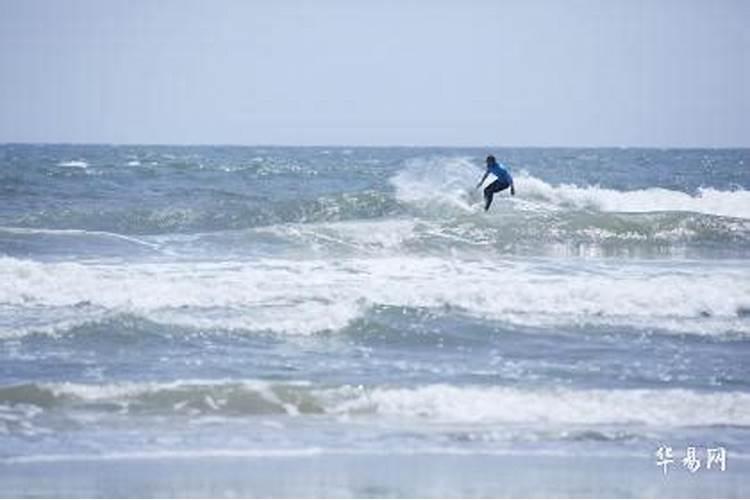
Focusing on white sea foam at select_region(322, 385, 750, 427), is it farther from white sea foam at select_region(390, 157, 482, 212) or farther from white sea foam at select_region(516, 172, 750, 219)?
white sea foam at select_region(516, 172, 750, 219)

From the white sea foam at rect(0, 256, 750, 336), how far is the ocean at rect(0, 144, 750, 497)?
0.14ft

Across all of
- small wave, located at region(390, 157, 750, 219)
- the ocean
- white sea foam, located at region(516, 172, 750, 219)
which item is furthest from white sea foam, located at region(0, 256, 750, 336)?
white sea foam, located at region(516, 172, 750, 219)

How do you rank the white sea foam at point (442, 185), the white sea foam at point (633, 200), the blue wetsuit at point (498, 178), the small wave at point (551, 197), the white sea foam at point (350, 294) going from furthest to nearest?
the white sea foam at point (633, 200)
the small wave at point (551, 197)
the white sea foam at point (442, 185)
the blue wetsuit at point (498, 178)
the white sea foam at point (350, 294)

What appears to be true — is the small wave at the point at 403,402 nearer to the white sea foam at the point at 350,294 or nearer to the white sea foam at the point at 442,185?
the white sea foam at the point at 350,294

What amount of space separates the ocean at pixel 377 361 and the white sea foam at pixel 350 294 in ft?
0.14

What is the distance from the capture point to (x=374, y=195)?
2405 cm

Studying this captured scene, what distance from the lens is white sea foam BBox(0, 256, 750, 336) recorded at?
11.5 metres

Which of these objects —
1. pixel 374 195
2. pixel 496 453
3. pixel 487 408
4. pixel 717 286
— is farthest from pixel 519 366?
pixel 374 195

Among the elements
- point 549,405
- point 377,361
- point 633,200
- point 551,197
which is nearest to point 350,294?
point 377,361

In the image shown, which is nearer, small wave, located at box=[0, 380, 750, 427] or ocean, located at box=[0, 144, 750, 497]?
ocean, located at box=[0, 144, 750, 497]

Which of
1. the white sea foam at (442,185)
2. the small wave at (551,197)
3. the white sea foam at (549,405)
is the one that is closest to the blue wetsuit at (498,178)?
the white sea foam at (442,185)

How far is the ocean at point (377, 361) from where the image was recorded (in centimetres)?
678

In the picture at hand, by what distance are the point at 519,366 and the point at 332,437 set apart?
2570mm

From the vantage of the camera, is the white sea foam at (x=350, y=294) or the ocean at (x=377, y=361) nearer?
the ocean at (x=377, y=361)
